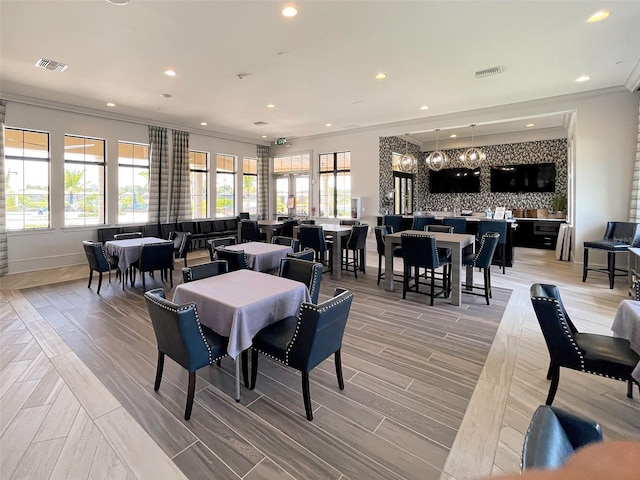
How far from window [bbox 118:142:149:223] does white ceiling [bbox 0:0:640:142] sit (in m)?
1.37

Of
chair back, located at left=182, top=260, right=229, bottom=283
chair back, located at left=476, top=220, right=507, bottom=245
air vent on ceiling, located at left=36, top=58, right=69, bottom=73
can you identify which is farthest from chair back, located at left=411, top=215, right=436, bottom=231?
air vent on ceiling, located at left=36, top=58, right=69, bottom=73

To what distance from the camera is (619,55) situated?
4.61 metres

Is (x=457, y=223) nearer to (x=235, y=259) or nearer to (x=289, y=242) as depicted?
(x=289, y=242)

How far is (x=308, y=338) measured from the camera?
2148 millimetres

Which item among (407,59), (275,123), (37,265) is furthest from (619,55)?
(37,265)

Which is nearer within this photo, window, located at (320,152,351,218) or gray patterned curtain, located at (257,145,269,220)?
window, located at (320,152,351,218)

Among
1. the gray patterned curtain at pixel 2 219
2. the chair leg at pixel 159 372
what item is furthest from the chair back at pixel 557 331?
the gray patterned curtain at pixel 2 219

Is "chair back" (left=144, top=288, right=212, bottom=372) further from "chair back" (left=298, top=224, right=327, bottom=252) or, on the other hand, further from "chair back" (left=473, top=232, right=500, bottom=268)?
"chair back" (left=473, top=232, right=500, bottom=268)

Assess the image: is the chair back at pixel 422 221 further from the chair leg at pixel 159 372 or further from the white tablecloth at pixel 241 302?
the chair leg at pixel 159 372

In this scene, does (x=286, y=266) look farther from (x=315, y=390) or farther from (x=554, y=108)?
(x=554, y=108)

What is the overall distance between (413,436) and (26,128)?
8588 millimetres

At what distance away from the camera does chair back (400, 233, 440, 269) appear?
177 inches

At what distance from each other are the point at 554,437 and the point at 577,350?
1562 millimetres

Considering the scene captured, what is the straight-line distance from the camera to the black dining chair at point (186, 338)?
7.03 feet
